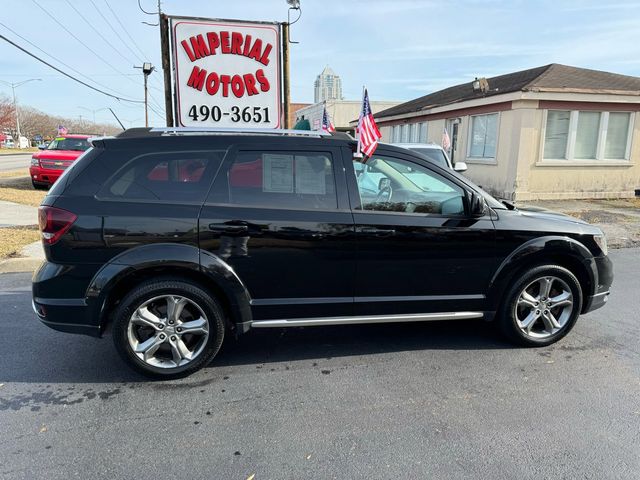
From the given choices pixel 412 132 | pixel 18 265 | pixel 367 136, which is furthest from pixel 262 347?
pixel 412 132

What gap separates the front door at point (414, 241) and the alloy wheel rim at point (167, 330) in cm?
127

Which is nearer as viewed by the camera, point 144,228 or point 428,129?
point 144,228

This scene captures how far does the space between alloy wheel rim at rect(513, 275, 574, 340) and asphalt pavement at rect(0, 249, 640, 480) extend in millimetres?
217

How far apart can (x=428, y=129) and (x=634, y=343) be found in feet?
54.6

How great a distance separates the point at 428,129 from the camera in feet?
64.4

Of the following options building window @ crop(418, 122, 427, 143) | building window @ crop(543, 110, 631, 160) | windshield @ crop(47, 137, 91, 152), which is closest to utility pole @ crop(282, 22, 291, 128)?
building window @ crop(543, 110, 631, 160)

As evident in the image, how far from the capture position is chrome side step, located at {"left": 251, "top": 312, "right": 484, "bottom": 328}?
11.7 ft

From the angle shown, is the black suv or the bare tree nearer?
the black suv

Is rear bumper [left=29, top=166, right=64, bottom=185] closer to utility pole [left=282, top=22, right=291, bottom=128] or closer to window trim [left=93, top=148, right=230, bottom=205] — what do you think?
utility pole [left=282, top=22, right=291, bottom=128]

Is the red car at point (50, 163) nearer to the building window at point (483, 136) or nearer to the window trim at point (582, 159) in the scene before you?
the building window at point (483, 136)

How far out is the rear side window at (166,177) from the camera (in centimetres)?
332

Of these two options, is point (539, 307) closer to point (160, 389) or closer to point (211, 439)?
point (211, 439)

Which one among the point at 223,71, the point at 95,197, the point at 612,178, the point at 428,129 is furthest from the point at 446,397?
the point at 428,129

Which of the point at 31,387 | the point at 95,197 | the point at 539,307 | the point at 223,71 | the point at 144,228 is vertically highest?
the point at 223,71
